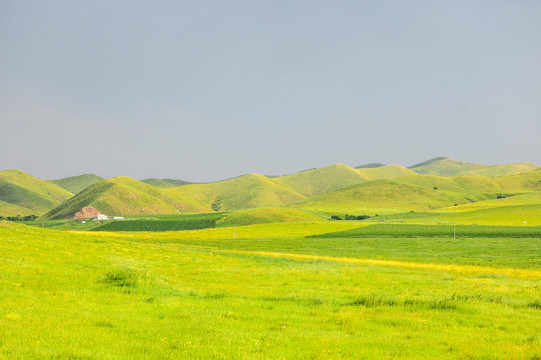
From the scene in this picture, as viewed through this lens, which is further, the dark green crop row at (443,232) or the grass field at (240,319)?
the dark green crop row at (443,232)

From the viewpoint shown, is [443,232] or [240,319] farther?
[443,232]

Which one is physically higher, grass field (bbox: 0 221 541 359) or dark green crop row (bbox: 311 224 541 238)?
grass field (bbox: 0 221 541 359)

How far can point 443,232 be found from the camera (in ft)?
391

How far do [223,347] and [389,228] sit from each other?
421 feet

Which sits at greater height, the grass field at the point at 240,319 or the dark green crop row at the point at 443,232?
the grass field at the point at 240,319

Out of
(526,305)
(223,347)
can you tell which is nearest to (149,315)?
(223,347)

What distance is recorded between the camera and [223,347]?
12805mm

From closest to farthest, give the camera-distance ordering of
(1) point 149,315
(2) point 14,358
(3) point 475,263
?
1. (2) point 14,358
2. (1) point 149,315
3. (3) point 475,263

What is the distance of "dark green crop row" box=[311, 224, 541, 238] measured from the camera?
11081 centimetres

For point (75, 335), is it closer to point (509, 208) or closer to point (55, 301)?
point (55, 301)

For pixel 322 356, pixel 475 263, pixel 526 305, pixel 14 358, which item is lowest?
pixel 475 263

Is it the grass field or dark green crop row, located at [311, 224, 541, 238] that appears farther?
dark green crop row, located at [311, 224, 541, 238]

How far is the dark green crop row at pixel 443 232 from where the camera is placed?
11081 centimetres

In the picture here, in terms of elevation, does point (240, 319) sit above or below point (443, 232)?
above
